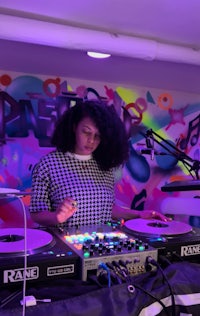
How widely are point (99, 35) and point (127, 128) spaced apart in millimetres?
1097

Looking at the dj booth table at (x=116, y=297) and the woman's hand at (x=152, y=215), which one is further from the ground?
the woman's hand at (x=152, y=215)

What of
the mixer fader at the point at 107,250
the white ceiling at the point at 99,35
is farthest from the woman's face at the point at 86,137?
the mixer fader at the point at 107,250

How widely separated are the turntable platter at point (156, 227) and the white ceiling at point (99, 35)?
3.02 feet

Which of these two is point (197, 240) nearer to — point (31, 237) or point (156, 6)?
point (31, 237)

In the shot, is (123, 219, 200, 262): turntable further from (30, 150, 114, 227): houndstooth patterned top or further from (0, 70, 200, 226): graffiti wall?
(0, 70, 200, 226): graffiti wall

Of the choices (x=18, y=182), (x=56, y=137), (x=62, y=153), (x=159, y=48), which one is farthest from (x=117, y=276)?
(x=18, y=182)

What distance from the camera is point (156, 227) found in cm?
145

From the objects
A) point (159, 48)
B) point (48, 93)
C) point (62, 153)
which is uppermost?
point (159, 48)

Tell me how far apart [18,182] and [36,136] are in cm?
35

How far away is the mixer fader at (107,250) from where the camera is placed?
1.09 meters

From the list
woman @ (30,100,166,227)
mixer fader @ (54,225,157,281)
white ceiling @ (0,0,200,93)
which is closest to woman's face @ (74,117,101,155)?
woman @ (30,100,166,227)

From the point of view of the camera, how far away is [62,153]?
1730 millimetres

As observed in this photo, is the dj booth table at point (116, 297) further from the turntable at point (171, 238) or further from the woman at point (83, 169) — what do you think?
the woman at point (83, 169)

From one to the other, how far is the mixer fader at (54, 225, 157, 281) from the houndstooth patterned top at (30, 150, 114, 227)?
0.85ft
